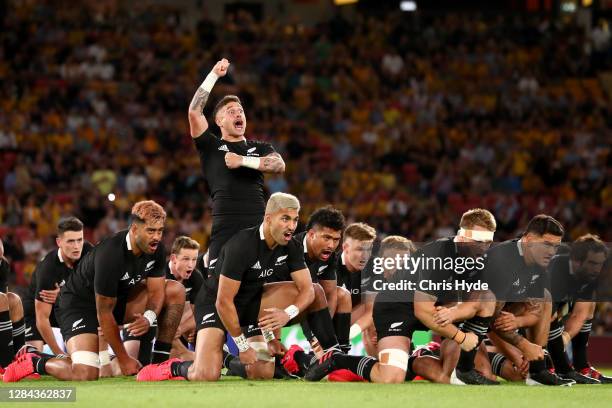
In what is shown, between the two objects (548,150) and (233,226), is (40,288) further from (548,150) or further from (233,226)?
(548,150)

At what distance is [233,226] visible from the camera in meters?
10.7

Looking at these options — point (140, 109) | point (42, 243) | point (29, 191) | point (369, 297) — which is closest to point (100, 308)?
point (369, 297)

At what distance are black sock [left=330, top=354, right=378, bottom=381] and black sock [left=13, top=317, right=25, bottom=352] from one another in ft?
11.6

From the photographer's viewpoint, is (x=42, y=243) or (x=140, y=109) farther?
(x=140, y=109)

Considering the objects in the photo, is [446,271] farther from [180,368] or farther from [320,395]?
[180,368]

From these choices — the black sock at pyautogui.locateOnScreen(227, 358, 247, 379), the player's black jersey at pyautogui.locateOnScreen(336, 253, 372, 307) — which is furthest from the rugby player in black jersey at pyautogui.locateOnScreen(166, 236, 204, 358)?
the player's black jersey at pyautogui.locateOnScreen(336, 253, 372, 307)

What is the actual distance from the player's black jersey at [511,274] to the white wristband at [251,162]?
7.13ft

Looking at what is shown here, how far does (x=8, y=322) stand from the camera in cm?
1134

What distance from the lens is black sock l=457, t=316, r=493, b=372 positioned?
9828mm

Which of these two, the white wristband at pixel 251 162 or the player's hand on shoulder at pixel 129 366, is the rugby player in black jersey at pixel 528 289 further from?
the player's hand on shoulder at pixel 129 366

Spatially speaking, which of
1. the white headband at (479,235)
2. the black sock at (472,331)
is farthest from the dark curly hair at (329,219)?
the black sock at (472,331)

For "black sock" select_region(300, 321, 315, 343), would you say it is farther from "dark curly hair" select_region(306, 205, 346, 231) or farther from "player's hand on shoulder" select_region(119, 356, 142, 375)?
"player's hand on shoulder" select_region(119, 356, 142, 375)

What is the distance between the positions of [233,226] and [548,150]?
14.5m

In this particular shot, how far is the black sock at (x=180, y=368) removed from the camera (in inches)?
409
